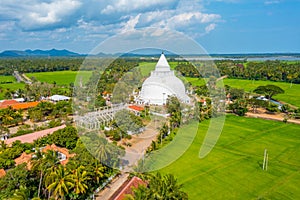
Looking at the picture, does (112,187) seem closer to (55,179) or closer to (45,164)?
(55,179)

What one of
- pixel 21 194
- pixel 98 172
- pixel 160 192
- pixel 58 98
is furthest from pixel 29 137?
pixel 58 98

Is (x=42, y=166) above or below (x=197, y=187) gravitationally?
above

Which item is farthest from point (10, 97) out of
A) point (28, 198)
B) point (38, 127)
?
point (28, 198)

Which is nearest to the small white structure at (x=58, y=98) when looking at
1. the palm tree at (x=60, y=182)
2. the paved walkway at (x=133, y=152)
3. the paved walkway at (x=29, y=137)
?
the paved walkway at (x=29, y=137)

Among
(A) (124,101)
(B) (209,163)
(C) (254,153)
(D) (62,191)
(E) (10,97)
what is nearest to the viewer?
(D) (62,191)

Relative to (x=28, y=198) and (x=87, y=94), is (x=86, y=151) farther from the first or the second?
(x=87, y=94)

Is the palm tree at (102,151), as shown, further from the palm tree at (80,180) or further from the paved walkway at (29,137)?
the paved walkway at (29,137)

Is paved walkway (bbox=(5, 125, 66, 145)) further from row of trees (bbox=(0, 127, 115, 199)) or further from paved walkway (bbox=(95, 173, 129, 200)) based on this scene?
paved walkway (bbox=(95, 173, 129, 200))
